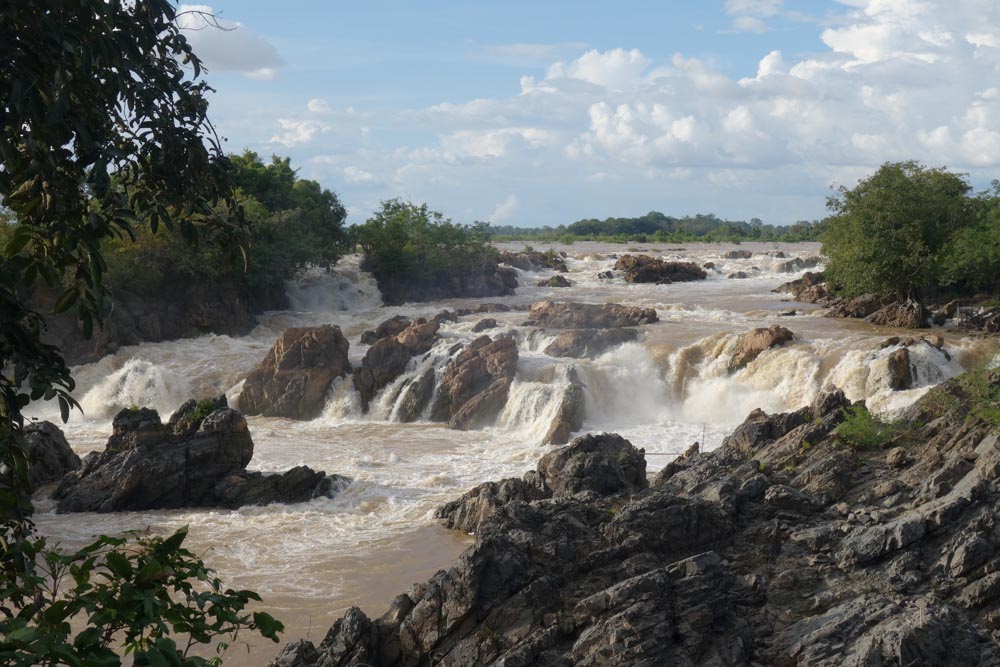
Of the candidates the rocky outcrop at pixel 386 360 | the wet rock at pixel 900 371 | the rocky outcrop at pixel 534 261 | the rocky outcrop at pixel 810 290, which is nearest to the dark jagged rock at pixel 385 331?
the rocky outcrop at pixel 386 360

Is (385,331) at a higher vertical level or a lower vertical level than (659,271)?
lower

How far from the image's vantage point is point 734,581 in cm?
847

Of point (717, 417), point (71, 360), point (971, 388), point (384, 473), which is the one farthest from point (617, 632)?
point (71, 360)

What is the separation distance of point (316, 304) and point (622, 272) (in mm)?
16466

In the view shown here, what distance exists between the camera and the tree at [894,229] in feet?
91.0

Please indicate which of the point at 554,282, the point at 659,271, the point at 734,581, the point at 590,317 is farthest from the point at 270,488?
the point at 659,271

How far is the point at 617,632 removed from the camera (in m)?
7.46

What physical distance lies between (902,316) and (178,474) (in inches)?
813

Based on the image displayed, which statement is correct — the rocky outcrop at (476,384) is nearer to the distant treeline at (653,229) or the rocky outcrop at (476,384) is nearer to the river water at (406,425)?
the river water at (406,425)

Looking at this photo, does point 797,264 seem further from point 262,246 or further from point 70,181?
point 70,181

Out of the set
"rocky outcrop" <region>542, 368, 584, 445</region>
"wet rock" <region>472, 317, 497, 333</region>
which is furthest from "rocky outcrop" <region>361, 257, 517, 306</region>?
"rocky outcrop" <region>542, 368, 584, 445</region>

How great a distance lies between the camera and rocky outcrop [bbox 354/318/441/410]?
2417 centimetres

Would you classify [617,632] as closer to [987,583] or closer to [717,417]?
[987,583]

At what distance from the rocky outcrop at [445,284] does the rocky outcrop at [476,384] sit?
1492 cm
